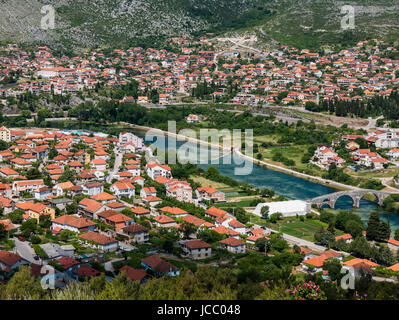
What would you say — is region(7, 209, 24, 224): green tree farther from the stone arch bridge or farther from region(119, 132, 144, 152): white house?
region(119, 132, 144, 152): white house

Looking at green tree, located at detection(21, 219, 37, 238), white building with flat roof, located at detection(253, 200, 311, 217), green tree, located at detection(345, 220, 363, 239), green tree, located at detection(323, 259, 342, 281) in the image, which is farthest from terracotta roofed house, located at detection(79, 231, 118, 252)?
green tree, located at detection(345, 220, 363, 239)

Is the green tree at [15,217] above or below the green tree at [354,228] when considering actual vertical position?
above

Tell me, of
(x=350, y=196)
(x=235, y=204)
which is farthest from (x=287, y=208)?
(x=350, y=196)

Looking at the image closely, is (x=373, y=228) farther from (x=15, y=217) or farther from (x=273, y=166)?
(x=15, y=217)

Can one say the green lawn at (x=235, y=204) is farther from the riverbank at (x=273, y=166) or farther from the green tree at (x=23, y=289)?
the green tree at (x=23, y=289)

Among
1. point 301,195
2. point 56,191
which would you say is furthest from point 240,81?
point 56,191

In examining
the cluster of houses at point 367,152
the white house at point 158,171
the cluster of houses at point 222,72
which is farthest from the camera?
the cluster of houses at point 222,72

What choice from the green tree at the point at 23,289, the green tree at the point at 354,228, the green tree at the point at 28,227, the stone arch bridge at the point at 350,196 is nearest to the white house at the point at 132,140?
the stone arch bridge at the point at 350,196
